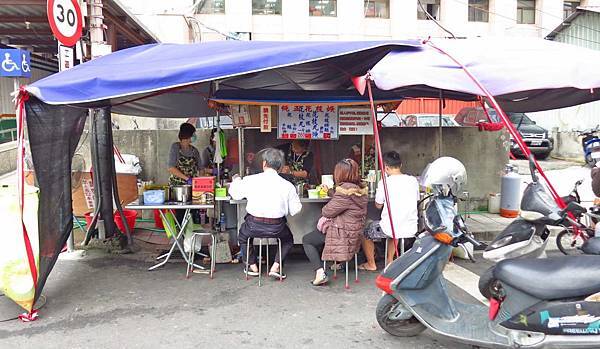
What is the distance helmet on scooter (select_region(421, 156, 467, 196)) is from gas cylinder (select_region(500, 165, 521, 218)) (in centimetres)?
432

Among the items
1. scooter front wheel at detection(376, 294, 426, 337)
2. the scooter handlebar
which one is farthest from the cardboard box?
the scooter handlebar

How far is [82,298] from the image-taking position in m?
4.56

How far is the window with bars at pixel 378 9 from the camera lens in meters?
25.3

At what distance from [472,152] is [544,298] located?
18.5 ft

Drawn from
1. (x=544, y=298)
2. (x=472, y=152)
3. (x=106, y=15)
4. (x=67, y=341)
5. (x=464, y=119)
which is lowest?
(x=67, y=341)

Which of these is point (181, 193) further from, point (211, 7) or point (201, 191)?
point (211, 7)

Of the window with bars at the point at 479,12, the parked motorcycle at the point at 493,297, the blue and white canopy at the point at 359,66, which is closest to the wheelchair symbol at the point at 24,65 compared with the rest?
the blue and white canopy at the point at 359,66

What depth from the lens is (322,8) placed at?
81.1 ft

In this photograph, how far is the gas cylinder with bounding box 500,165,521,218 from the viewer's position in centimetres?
752

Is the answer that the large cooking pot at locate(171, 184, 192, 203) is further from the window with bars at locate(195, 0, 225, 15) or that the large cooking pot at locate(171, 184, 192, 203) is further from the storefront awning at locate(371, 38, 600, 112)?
the window with bars at locate(195, 0, 225, 15)

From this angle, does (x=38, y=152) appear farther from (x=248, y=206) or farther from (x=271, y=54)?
(x=271, y=54)

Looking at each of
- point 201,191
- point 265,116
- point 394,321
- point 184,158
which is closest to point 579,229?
point 394,321

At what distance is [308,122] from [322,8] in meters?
20.4

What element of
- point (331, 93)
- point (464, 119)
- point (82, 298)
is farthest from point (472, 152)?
point (82, 298)
